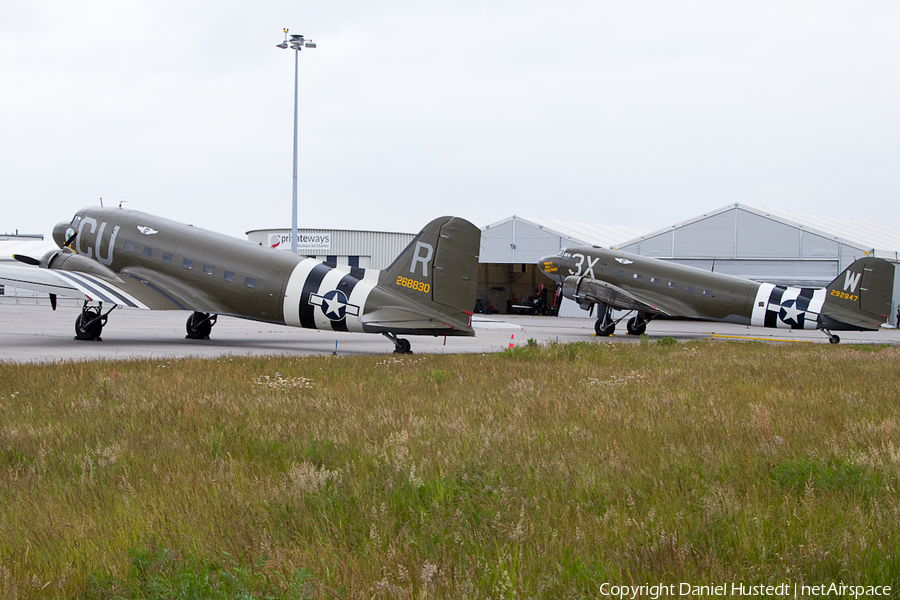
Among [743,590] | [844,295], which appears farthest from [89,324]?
[844,295]

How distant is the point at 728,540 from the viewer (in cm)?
435

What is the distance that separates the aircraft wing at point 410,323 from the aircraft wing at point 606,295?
1546 centimetres

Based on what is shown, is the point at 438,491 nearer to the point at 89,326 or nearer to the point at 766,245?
the point at 89,326

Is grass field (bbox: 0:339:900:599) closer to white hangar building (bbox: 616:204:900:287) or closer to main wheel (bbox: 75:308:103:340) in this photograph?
main wheel (bbox: 75:308:103:340)

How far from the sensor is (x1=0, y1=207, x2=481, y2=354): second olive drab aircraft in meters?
19.9

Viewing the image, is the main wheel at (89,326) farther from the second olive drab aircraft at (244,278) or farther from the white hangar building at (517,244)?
the white hangar building at (517,244)

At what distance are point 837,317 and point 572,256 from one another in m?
12.6

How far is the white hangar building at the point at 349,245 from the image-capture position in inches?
2709

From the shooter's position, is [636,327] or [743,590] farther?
[636,327]

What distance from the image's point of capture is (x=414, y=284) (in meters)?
20.2

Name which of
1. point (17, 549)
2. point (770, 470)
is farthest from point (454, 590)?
point (770, 470)

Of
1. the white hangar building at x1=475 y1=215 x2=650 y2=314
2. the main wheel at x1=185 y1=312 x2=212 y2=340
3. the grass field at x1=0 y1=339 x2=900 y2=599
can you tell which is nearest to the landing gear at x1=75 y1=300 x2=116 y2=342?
the main wheel at x1=185 y1=312 x2=212 y2=340

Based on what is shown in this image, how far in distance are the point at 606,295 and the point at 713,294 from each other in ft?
15.3

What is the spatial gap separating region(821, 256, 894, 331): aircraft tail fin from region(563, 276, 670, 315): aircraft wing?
6800 millimetres
